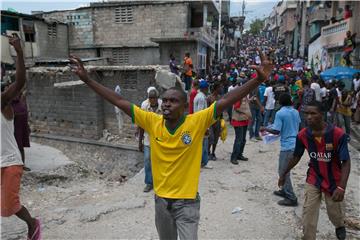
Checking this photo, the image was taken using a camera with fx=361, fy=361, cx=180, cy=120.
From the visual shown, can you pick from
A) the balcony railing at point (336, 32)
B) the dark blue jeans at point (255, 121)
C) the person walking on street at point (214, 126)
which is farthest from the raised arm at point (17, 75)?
the balcony railing at point (336, 32)

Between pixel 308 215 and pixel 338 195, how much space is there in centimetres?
39

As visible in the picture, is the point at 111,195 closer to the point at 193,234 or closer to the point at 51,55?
the point at 193,234

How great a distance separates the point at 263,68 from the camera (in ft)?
8.47

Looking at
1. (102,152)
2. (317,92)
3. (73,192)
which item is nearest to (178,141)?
(73,192)

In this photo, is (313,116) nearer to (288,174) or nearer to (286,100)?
(286,100)

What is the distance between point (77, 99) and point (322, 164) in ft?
25.2

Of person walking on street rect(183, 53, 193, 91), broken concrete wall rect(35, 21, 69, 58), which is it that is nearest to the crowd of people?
person walking on street rect(183, 53, 193, 91)

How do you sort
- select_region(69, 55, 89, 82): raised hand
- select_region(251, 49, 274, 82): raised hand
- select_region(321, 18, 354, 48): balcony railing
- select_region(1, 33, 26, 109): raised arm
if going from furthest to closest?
select_region(321, 18, 354, 48): balcony railing, select_region(1, 33, 26, 109): raised arm, select_region(69, 55, 89, 82): raised hand, select_region(251, 49, 274, 82): raised hand

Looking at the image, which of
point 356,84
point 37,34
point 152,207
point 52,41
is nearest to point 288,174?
point 152,207

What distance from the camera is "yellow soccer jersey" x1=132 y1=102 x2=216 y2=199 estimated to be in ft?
8.70

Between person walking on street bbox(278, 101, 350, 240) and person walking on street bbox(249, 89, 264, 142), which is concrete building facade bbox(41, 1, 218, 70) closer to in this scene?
person walking on street bbox(249, 89, 264, 142)

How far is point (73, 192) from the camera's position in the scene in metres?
6.11

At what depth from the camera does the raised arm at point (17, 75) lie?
3.01 m

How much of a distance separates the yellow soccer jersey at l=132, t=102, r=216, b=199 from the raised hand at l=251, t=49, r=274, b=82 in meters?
0.41
